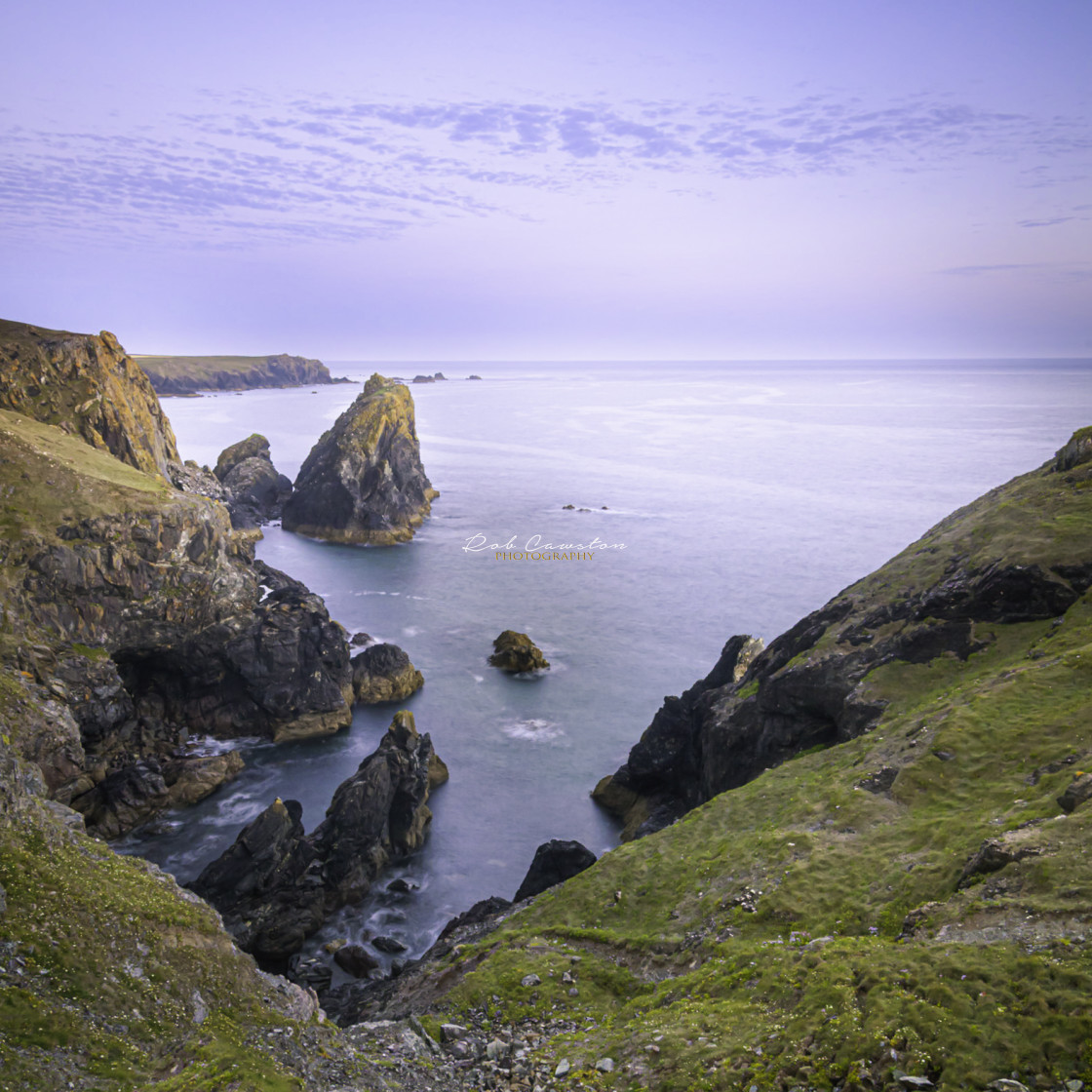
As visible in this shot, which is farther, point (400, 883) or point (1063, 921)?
point (400, 883)

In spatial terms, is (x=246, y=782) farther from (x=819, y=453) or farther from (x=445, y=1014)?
(x=819, y=453)

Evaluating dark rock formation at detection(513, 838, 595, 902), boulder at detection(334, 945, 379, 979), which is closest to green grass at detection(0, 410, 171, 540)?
boulder at detection(334, 945, 379, 979)

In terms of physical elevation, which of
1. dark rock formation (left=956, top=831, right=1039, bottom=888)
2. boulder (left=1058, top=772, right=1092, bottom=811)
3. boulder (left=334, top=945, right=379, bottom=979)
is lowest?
boulder (left=334, top=945, right=379, bottom=979)

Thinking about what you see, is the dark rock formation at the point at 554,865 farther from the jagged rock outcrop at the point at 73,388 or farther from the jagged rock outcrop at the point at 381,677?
the jagged rock outcrop at the point at 73,388

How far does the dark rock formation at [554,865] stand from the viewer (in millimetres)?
39125

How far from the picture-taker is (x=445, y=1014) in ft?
78.6

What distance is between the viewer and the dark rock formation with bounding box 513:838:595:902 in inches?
1540

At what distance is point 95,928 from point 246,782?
3470 centimetres

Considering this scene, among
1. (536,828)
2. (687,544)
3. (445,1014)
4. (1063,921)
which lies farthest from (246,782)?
(687,544)

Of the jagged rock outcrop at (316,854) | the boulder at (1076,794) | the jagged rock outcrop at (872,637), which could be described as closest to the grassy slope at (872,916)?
the boulder at (1076,794)

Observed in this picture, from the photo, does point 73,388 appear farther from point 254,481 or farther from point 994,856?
point 994,856
